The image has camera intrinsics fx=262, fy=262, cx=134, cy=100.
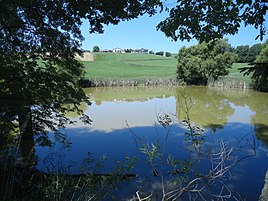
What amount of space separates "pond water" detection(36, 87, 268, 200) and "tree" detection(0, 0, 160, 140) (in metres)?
0.84

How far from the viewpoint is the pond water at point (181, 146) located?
299 centimetres

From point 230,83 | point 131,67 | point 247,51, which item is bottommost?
point 230,83

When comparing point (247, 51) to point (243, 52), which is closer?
point (243, 52)

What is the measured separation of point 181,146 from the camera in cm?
613

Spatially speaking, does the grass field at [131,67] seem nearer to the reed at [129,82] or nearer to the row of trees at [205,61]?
the reed at [129,82]

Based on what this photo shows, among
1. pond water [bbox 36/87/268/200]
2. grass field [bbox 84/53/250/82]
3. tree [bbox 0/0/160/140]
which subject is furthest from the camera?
grass field [bbox 84/53/250/82]

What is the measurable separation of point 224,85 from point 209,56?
3.41 m

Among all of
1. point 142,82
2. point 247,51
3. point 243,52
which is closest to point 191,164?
point 142,82

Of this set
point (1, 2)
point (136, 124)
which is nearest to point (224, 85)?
point (136, 124)

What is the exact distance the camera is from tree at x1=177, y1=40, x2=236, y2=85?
25.9m

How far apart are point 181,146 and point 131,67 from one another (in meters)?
40.2

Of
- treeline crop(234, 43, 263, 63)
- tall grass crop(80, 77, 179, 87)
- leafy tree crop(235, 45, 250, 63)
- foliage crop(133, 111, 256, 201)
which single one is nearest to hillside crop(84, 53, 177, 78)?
tall grass crop(80, 77, 179, 87)

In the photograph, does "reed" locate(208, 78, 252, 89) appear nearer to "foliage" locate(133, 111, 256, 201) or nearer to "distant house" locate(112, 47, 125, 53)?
"foliage" locate(133, 111, 256, 201)

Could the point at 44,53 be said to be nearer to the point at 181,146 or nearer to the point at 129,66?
the point at 181,146
